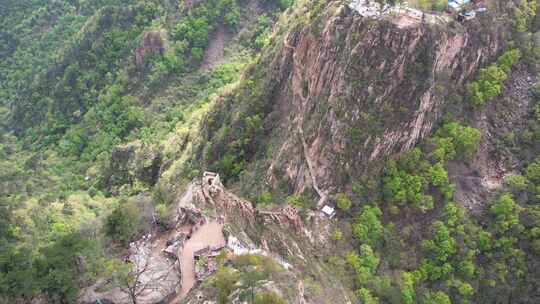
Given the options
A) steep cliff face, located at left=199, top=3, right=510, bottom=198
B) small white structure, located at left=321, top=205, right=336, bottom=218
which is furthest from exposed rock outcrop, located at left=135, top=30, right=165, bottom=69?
small white structure, located at left=321, top=205, right=336, bottom=218

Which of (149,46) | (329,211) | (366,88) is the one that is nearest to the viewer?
(366,88)

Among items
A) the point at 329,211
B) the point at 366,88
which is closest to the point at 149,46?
the point at 366,88

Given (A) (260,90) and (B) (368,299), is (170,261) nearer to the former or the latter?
(B) (368,299)

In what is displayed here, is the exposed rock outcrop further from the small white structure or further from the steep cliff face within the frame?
the small white structure

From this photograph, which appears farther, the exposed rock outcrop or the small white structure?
the exposed rock outcrop

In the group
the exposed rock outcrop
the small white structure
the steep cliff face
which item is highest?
the steep cliff face

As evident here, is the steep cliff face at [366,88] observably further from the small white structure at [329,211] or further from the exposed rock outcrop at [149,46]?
the exposed rock outcrop at [149,46]

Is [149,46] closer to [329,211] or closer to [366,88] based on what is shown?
[366,88]

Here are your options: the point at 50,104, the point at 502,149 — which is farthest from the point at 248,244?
the point at 50,104
